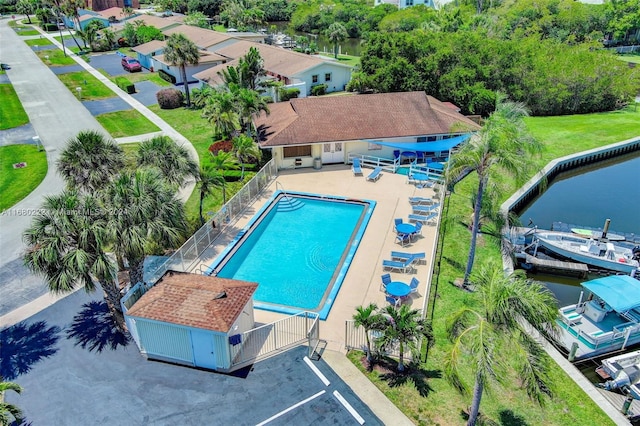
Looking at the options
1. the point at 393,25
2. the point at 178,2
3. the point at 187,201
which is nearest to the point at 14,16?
the point at 178,2

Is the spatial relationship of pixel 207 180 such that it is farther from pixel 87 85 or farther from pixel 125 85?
pixel 87 85

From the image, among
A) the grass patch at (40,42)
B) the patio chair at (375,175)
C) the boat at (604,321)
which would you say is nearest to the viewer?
the boat at (604,321)

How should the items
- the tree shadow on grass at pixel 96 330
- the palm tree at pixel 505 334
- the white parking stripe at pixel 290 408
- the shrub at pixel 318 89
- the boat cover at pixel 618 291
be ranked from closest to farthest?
1. the palm tree at pixel 505 334
2. the white parking stripe at pixel 290 408
3. the tree shadow on grass at pixel 96 330
4. the boat cover at pixel 618 291
5. the shrub at pixel 318 89

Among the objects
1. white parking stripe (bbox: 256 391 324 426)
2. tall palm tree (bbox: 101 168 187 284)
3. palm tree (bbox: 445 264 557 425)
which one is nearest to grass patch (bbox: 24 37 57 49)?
tall palm tree (bbox: 101 168 187 284)

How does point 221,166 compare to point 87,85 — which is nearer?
point 221,166

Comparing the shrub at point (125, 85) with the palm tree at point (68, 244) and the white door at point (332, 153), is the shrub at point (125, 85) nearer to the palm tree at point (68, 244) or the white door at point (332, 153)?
the white door at point (332, 153)

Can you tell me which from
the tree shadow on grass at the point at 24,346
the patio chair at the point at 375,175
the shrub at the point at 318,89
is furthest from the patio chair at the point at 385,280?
the shrub at the point at 318,89

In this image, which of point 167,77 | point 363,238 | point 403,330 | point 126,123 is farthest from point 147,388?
point 167,77
